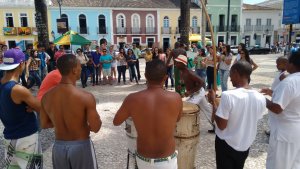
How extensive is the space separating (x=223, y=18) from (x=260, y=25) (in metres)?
7.63

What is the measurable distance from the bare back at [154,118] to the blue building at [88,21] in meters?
32.8

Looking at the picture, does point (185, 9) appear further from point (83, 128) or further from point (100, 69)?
point (83, 128)

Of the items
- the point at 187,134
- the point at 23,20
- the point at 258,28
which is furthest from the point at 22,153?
the point at 258,28

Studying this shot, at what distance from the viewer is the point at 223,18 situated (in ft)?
139

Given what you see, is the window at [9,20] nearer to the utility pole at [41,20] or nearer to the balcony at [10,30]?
the balcony at [10,30]

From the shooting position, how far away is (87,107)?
7.98 feet

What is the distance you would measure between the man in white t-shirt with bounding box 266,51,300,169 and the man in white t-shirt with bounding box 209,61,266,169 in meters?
0.22

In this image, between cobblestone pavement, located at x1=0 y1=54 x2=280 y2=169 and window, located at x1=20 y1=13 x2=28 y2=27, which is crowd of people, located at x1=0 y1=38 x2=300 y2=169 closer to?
cobblestone pavement, located at x1=0 y1=54 x2=280 y2=169

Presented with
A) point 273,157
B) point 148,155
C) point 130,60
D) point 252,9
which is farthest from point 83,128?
point 252,9

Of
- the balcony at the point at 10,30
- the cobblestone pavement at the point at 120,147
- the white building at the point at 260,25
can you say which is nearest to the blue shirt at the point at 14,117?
the cobblestone pavement at the point at 120,147

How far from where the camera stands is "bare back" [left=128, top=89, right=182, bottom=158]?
2330mm

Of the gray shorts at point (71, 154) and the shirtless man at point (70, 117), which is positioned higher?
the shirtless man at point (70, 117)

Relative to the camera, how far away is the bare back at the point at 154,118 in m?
2.33

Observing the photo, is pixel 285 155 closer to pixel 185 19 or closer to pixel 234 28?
pixel 185 19
